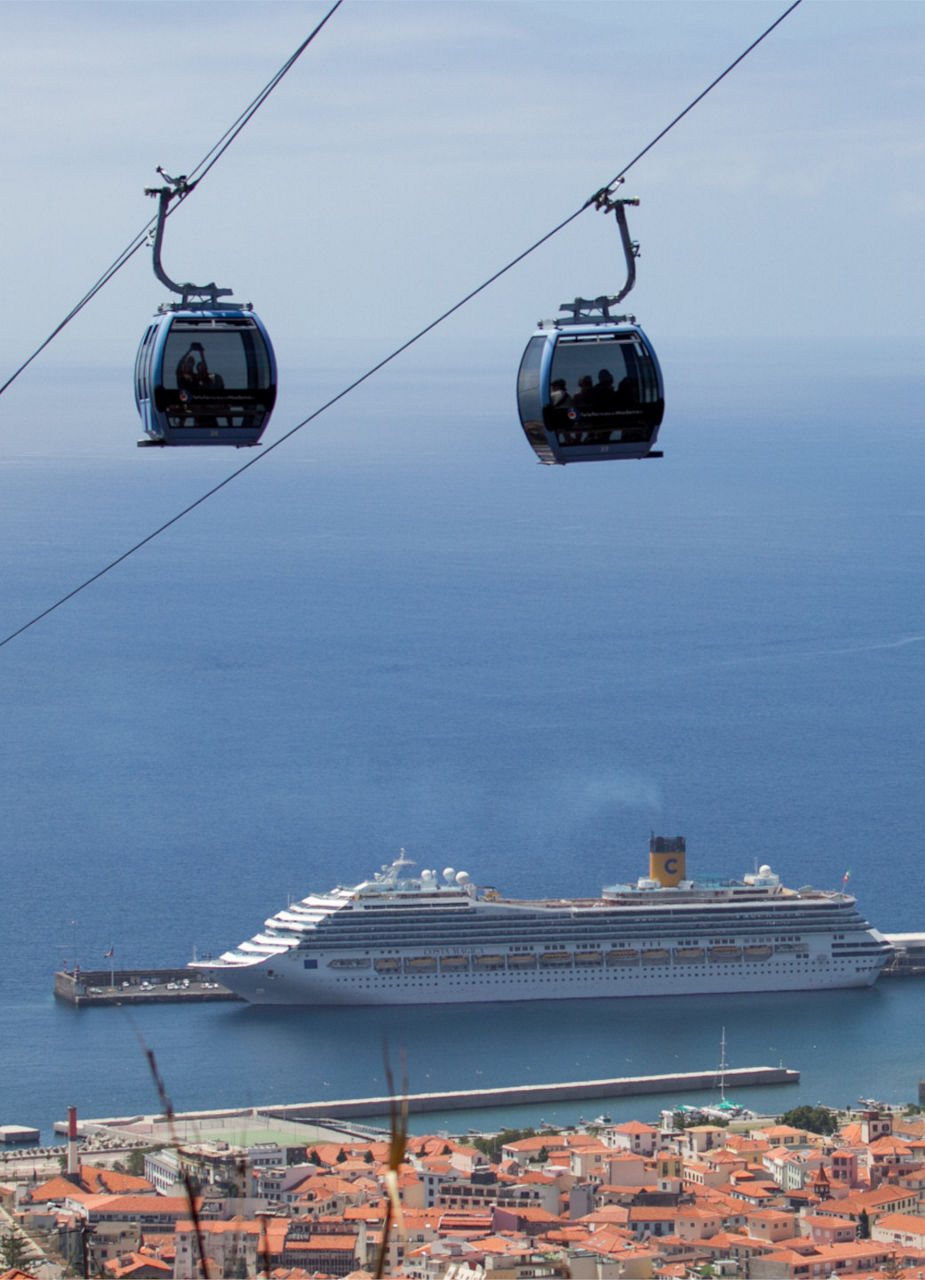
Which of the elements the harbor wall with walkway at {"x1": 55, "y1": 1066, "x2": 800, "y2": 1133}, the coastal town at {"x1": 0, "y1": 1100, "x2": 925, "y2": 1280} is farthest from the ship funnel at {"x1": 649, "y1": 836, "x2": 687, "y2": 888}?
the coastal town at {"x1": 0, "y1": 1100, "x2": 925, "y2": 1280}

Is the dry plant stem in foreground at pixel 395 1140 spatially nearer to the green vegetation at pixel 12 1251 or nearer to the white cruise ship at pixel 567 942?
the green vegetation at pixel 12 1251

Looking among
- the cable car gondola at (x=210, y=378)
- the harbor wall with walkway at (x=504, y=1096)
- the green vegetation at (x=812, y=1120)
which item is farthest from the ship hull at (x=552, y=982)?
the cable car gondola at (x=210, y=378)

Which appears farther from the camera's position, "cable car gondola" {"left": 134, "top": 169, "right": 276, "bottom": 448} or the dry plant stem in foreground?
"cable car gondola" {"left": 134, "top": 169, "right": 276, "bottom": 448}

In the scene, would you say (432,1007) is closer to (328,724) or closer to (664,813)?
(664,813)

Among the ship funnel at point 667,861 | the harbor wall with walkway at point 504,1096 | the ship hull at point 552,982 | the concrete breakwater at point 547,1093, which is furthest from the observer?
the ship funnel at point 667,861

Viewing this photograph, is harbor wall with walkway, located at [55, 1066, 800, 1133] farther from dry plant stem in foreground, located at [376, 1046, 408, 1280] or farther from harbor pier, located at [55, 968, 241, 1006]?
dry plant stem in foreground, located at [376, 1046, 408, 1280]

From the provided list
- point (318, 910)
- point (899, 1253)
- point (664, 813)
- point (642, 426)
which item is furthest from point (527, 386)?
point (664, 813)

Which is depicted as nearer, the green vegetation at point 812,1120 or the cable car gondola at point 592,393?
the cable car gondola at point 592,393
